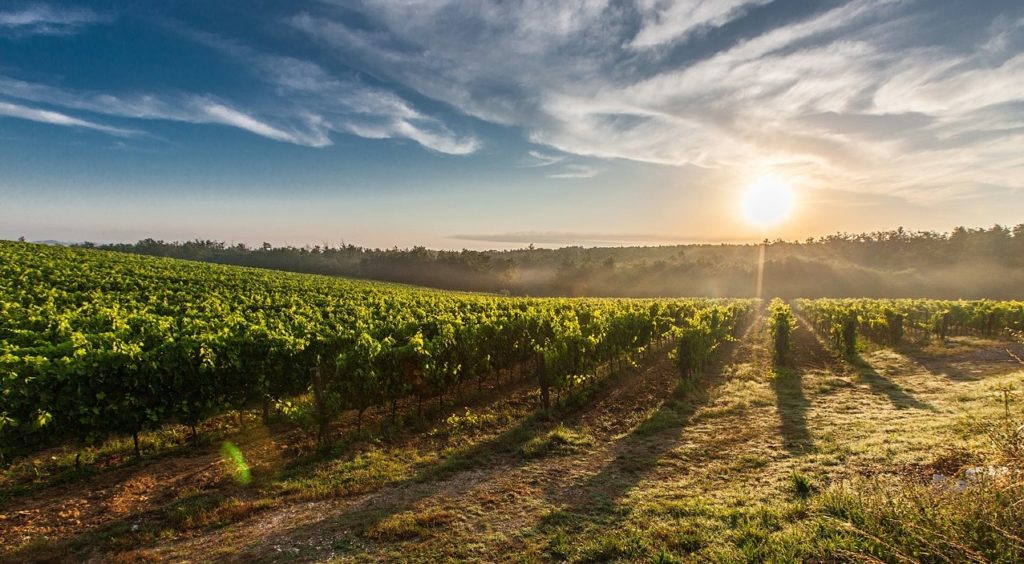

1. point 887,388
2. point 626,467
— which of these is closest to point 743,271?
point 887,388

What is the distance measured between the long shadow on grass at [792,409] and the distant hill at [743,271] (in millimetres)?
65787

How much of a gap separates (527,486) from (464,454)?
2144 mm

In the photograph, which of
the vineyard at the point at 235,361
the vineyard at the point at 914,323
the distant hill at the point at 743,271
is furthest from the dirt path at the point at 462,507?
the distant hill at the point at 743,271

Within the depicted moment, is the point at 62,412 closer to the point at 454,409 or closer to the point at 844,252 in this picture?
the point at 454,409

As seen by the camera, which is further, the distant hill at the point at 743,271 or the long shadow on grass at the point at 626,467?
the distant hill at the point at 743,271

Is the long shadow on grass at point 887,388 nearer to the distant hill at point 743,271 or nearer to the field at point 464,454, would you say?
the field at point 464,454

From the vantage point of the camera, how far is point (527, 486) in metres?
8.10

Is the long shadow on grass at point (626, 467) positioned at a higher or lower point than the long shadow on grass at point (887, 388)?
lower

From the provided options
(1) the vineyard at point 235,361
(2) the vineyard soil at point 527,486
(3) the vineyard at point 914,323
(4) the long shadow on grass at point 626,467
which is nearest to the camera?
(2) the vineyard soil at point 527,486

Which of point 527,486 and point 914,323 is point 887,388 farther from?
point 914,323

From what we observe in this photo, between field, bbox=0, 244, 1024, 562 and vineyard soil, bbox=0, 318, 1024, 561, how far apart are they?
5 centimetres

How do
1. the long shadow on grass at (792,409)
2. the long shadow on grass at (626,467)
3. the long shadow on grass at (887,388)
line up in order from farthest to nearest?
1. the long shadow on grass at (887,388)
2. the long shadow on grass at (792,409)
3. the long shadow on grass at (626,467)

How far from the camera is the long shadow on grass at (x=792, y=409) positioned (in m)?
9.85

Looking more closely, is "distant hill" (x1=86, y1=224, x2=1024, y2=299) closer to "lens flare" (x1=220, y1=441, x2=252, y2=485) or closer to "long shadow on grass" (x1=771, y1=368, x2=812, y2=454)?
"long shadow on grass" (x1=771, y1=368, x2=812, y2=454)
